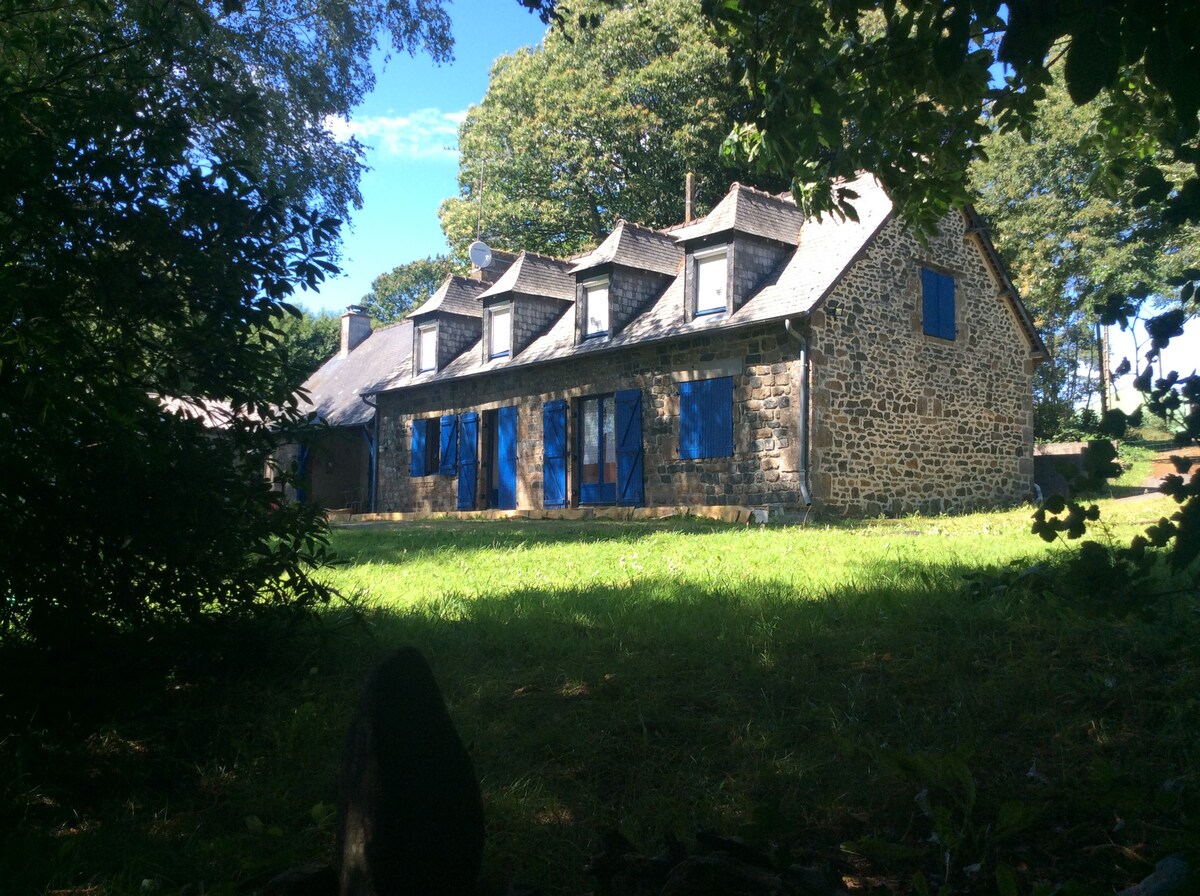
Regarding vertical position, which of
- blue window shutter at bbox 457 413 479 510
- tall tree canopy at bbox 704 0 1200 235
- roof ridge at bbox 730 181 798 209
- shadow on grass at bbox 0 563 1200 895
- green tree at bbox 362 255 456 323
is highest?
green tree at bbox 362 255 456 323

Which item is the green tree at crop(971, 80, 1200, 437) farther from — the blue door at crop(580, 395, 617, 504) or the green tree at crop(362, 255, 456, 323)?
the green tree at crop(362, 255, 456, 323)

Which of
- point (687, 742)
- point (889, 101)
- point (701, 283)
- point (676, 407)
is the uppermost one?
point (701, 283)

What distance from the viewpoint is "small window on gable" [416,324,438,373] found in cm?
2139

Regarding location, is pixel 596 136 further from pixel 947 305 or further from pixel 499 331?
pixel 947 305

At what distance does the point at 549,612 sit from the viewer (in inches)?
245

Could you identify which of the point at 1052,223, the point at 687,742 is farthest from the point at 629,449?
the point at 1052,223

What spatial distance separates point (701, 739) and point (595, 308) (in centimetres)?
1410

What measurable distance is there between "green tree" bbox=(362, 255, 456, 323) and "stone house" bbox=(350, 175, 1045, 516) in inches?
1024

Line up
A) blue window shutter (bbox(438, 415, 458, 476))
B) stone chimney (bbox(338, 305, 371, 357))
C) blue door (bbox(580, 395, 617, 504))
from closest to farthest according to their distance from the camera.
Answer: blue door (bbox(580, 395, 617, 504)) < blue window shutter (bbox(438, 415, 458, 476)) < stone chimney (bbox(338, 305, 371, 357))

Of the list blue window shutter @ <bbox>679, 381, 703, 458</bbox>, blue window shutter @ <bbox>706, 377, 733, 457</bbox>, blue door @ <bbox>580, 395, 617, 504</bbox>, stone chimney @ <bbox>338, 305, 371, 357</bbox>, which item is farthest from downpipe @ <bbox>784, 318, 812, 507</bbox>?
stone chimney @ <bbox>338, 305, 371, 357</bbox>

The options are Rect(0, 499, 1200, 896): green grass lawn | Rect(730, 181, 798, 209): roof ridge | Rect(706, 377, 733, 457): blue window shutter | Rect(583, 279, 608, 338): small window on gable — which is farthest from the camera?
Rect(583, 279, 608, 338): small window on gable

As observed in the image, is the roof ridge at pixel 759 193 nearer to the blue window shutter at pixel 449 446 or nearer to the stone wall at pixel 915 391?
the stone wall at pixel 915 391

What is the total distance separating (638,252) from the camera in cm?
1805

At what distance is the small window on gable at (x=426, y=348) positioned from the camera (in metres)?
21.4
